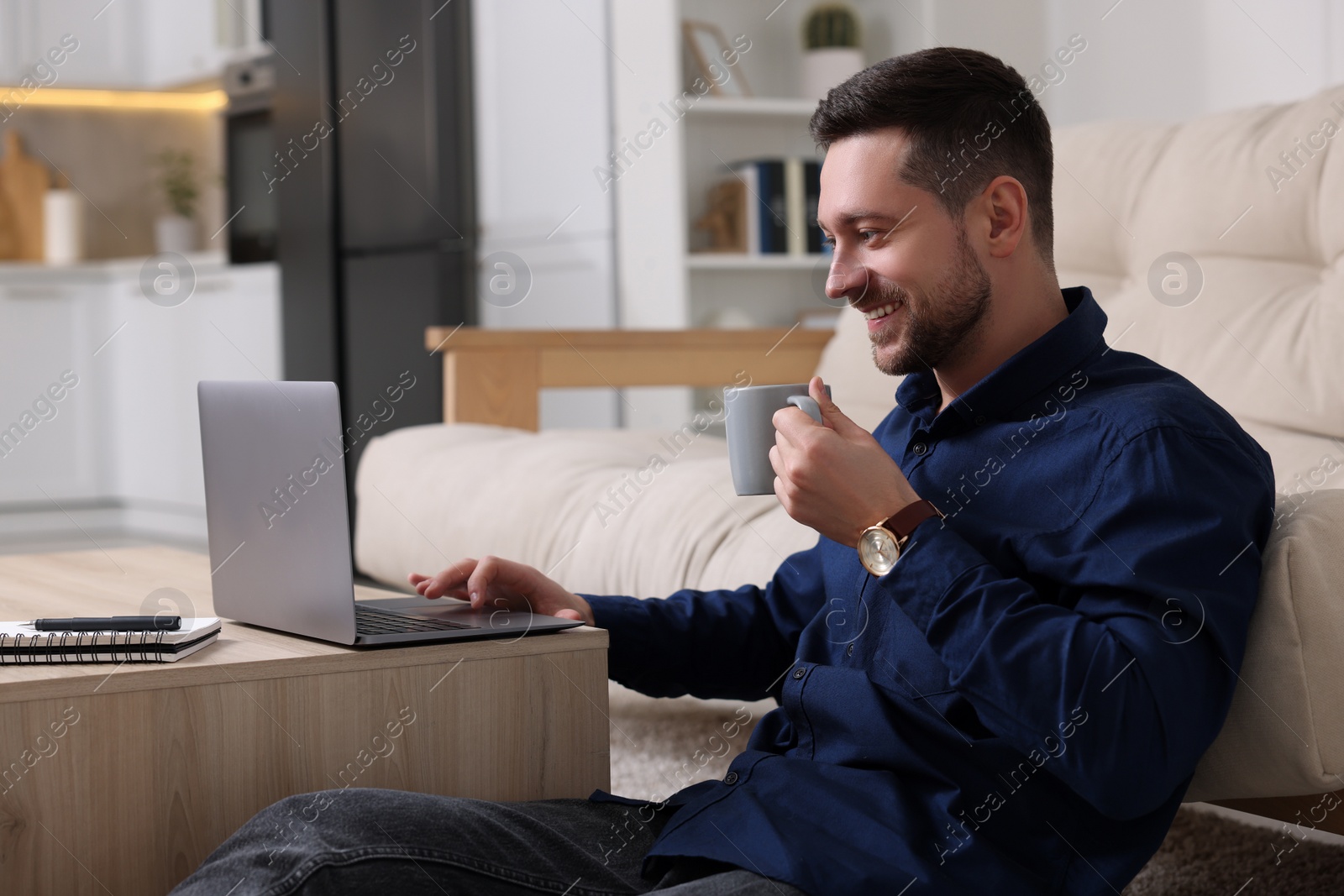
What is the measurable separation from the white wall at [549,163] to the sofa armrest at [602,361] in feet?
3.97

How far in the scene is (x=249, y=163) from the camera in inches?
184

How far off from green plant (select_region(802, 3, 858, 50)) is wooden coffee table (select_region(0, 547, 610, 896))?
2779 millimetres

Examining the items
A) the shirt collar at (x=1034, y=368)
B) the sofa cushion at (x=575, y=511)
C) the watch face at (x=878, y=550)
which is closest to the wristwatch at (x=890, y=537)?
the watch face at (x=878, y=550)

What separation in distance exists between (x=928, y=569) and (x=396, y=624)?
42cm

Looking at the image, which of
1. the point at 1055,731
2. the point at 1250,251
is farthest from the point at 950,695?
the point at 1250,251

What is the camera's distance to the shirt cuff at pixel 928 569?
2.64 ft

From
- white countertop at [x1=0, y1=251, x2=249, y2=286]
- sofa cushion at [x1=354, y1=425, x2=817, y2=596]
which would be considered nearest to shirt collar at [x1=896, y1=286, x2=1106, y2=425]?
sofa cushion at [x1=354, y1=425, x2=817, y2=596]

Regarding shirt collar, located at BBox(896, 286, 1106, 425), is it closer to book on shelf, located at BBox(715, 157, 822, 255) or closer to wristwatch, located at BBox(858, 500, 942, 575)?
wristwatch, located at BBox(858, 500, 942, 575)

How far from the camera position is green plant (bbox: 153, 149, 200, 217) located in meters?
5.00

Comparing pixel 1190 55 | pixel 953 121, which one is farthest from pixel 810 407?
pixel 1190 55

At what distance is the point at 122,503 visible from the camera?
4.89m

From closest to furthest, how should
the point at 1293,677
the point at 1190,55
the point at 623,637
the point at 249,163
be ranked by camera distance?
the point at 1293,677 < the point at 623,637 < the point at 1190,55 < the point at 249,163

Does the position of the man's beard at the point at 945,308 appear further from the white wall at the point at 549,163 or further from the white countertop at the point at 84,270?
the white countertop at the point at 84,270

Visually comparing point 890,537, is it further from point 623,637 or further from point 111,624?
point 111,624
